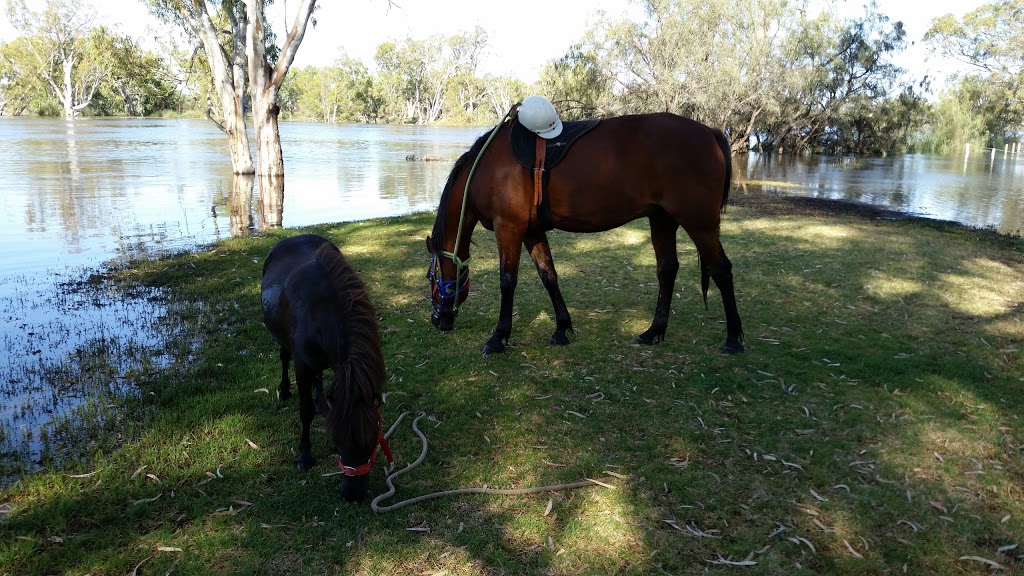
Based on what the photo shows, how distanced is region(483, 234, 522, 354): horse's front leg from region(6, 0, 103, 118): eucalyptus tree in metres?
80.9

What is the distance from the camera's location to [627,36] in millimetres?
28141

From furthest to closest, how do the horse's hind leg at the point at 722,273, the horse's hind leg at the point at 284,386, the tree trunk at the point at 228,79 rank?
the tree trunk at the point at 228,79
the horse's hind leg at the point at 722,273
the horse's hind leg at the point at 284,386

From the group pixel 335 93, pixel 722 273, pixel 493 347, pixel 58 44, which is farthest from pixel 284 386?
pixel 335 93

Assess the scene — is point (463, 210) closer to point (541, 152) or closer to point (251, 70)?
point (541, 152)

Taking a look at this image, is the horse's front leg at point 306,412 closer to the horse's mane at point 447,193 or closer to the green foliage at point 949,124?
the horse's mane at point 447,193

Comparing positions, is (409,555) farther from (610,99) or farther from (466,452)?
(610,99)

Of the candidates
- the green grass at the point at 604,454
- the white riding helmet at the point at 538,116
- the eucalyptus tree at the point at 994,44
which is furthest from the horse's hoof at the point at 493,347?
the eucalyptus tree at the point at 994,44

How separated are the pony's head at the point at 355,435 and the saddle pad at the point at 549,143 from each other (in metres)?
2.98

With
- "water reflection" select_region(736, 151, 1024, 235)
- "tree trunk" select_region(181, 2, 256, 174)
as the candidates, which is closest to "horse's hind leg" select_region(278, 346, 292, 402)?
"water reflection" select_region(736, 151, 1024, 235)

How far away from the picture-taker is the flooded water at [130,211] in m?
5.05

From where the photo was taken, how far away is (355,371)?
3.01m

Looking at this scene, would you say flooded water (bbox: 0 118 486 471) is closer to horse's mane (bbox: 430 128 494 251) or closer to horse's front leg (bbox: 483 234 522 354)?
horse's mane (bbox: 430 128 494 251)

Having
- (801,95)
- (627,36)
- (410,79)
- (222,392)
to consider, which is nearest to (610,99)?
(627,36)

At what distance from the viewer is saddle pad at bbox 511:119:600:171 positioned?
5414 millimetres
